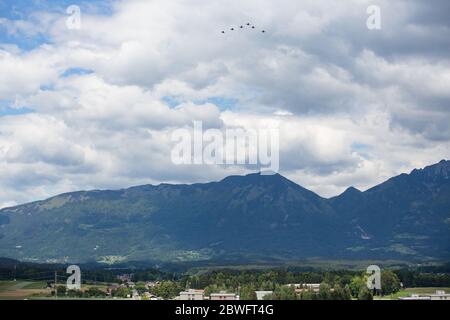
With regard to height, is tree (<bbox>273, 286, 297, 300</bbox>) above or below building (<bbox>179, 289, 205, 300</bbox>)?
above

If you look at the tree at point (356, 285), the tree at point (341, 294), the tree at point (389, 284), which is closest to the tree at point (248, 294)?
the tree at point (341, 294)

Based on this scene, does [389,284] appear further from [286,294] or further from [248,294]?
[248,294]

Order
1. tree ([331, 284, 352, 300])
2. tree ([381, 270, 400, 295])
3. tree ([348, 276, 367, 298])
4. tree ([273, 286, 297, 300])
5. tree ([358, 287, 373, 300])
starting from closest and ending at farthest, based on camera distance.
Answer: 1. tree ([273, 286, 297, 300])
2. tree ([331, 284, 352, 300])
3. tree ([358, 287, 373, 300])
4. tree ([348, 276, 367, 298])
5. tree ([381, 270, 400, 295])

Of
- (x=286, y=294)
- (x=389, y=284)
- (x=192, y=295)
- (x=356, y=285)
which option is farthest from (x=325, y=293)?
(x=389, y=284)

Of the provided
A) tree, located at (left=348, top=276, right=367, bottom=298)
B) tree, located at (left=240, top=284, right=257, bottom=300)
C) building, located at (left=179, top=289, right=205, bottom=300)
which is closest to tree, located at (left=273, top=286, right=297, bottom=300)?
tree, located at (left=240, top=284, right=257, bottom=300)

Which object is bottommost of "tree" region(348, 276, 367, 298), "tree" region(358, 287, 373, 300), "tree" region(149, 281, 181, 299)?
"tree" region(149, 281, 181, 299)

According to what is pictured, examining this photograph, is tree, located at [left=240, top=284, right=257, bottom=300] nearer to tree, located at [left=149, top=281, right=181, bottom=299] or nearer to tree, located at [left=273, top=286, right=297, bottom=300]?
tree, located at [left=273, top=286, right=297, bottom=300]

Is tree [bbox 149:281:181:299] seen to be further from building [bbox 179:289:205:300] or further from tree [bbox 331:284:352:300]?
tree [bbox 331:284:352:300]

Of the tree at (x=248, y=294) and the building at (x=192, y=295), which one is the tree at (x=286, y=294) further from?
the building at (x=192, y=295)

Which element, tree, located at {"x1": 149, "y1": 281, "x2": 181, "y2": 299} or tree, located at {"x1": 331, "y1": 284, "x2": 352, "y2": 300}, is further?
tree, located at {"x1": 149, "y1": 281, "x2": 181, "y2": 299}

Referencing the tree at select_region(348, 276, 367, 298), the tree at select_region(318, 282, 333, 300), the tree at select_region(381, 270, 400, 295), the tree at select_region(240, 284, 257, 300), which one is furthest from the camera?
the tree at select_region(381, 270, 400, 295)
